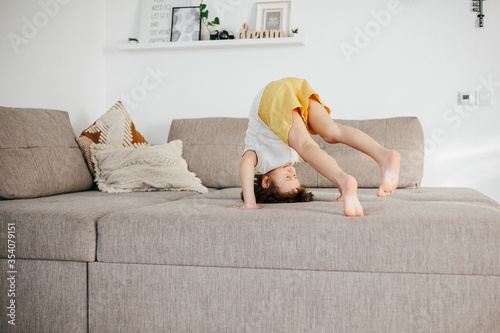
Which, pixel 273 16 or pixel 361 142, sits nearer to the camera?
pixel 361 142

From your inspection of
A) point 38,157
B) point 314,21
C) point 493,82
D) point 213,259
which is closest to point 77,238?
point 213,259

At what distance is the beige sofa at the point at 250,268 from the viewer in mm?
1407

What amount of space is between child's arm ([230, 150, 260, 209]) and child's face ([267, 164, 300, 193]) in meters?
0.11

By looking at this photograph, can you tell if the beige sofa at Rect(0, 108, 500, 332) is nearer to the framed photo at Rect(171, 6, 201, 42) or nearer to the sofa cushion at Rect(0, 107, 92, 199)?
the sofa cushion at Rect(0, 107, 92, 199)

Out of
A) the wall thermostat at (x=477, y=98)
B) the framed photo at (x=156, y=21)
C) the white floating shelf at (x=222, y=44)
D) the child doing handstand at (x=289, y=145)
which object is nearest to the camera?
the child doing handstand at (x=289, y=145)

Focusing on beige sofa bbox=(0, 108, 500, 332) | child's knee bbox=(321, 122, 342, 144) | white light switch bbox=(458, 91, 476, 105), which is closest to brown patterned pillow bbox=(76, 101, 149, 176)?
beige sofa bbox=(0, 108, 500, 332)

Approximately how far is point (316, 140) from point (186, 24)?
1.27 metres

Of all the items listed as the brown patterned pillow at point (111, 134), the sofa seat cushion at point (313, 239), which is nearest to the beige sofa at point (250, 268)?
the sofa seat cushion at point (313, 239)

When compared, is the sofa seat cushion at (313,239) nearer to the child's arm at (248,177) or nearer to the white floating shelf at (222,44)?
the child's arm at (248,177)

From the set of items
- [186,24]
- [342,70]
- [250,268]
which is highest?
[186,24]

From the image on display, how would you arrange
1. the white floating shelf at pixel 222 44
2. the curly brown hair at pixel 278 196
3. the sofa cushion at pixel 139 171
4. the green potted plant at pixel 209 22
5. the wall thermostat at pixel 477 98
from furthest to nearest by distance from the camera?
1. the green potted plant at pixel 209 22
2. the white floating shelf at pixel 222 44
3. the wall thermostat at pixel 477 98
4. the sofa cushion at pixel 139 171
5. the curly brown hair at pixel 278 196

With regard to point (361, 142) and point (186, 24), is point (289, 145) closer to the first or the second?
point (361, 142)

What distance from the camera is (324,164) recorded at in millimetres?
1684

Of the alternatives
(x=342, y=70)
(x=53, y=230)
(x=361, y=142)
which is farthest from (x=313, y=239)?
(x=342, y=70)
